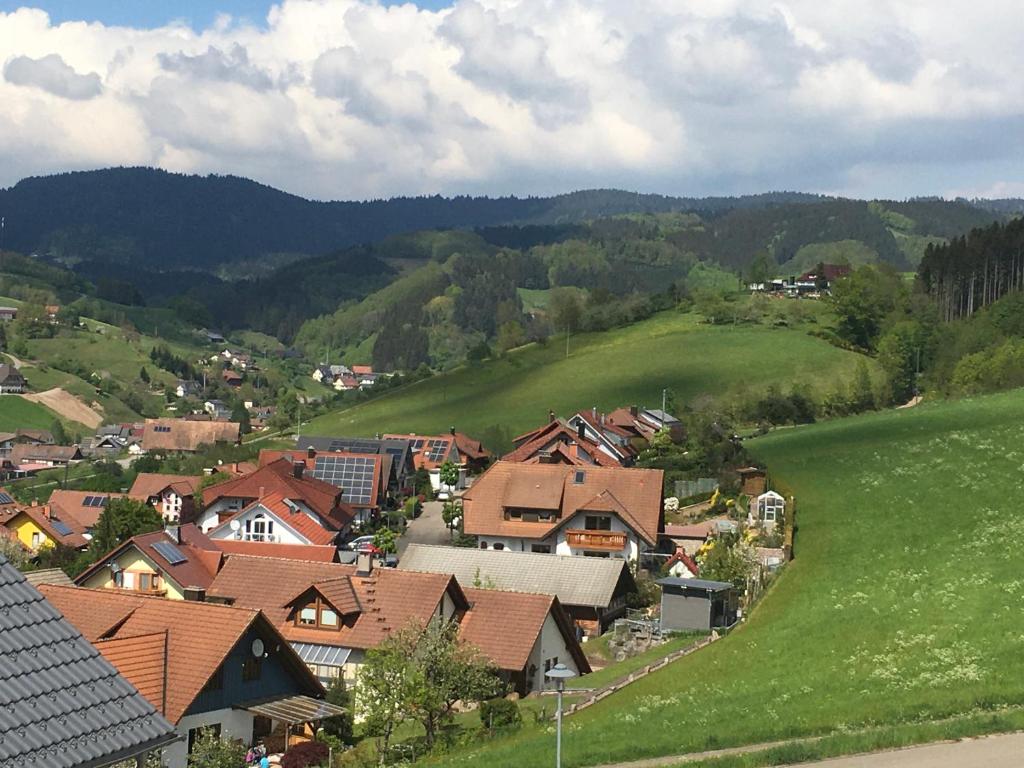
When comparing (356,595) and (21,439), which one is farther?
(21,439)

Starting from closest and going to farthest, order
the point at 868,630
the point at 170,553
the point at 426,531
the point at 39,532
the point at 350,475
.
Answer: the point at 868,630 → the point at 170,553 → the point at 426,531 → the point at 39,532 → the point at 350,475

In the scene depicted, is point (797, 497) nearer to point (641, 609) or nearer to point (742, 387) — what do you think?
point (641, 609)

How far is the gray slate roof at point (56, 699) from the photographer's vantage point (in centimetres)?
1051

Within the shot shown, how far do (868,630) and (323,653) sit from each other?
17.7 meters

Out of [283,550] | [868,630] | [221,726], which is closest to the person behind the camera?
[221,726]

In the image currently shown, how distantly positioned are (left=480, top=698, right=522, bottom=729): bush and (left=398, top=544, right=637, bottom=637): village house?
21.1m

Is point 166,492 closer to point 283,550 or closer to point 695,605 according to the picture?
point 283,550

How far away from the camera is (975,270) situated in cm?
15000

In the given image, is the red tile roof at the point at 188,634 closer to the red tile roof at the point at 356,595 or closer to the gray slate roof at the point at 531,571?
the red tile roof at the point at 356,595

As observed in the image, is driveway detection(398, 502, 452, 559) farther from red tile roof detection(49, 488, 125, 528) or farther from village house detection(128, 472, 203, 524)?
red tile roof detection(49, 488, 125, 528)

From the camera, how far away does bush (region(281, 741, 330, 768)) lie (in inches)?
1203

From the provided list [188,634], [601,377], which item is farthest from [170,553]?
[601,377]

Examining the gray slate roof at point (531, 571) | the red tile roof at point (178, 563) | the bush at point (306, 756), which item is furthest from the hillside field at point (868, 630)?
the red tile roof at point (178, 563)

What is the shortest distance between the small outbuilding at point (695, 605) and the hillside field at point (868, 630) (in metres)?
2.63
